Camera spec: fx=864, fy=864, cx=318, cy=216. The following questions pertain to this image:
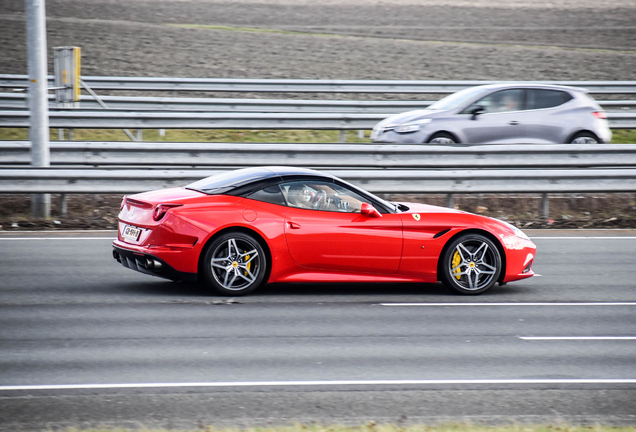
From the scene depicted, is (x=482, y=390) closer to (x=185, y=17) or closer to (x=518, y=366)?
(x=518, y=366)

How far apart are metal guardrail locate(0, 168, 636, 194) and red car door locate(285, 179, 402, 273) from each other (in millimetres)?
4472

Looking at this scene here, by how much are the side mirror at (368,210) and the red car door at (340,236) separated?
48mm

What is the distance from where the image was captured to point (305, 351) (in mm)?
6688

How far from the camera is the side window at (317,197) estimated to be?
27.6 ft

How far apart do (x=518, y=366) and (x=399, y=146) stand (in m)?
8.20

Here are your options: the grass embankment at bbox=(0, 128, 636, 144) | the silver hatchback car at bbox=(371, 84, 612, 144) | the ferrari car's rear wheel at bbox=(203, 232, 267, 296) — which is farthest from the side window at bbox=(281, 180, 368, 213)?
the grass embankment at bbox=(0, 128, 636, 144)

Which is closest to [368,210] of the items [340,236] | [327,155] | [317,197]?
[340,236]

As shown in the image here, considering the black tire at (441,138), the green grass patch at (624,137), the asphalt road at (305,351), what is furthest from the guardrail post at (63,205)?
the green grass patch at (624,137)

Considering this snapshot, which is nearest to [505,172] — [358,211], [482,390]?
[358,211]

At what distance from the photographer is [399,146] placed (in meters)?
14.3

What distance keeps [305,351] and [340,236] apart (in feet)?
6.11

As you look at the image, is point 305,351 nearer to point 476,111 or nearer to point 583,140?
point 476,111

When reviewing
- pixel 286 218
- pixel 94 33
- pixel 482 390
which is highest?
pixel 94 33

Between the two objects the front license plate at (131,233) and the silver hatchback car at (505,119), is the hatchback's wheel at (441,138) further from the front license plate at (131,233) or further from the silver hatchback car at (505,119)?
the front license plate at (131,233)
